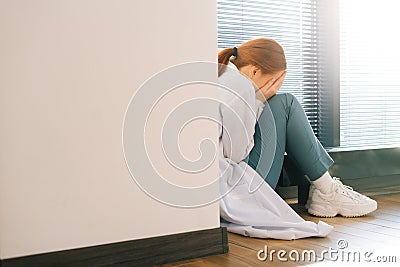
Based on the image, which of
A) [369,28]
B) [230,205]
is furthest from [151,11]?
[369,28]

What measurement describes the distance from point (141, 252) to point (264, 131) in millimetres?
894

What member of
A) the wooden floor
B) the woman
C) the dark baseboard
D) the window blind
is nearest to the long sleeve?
the woman

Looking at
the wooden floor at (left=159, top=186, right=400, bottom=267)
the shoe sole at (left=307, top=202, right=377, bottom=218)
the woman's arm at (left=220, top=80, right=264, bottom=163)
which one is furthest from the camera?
the shoe sole at (left=307, top=202, right=377, bottom=218)

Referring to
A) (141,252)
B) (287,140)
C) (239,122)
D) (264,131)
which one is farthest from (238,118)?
(141,252)

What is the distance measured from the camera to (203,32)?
1.67 m

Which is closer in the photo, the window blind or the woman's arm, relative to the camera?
the woman's arm

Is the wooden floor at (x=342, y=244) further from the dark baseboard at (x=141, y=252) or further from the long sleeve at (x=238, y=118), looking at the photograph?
the long sleeve at (x=238, y=118)

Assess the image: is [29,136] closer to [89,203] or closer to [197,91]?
[89,203]

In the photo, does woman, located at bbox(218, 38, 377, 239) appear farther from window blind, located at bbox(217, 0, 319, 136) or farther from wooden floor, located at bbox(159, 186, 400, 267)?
window blind, located at bbox(217, 0, 319, 136)

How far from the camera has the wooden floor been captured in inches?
63.3

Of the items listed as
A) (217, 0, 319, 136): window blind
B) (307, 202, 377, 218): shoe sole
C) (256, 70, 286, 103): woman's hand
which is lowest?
(307, 202, 377, 218): shoe sole

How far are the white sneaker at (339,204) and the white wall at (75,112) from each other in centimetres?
88

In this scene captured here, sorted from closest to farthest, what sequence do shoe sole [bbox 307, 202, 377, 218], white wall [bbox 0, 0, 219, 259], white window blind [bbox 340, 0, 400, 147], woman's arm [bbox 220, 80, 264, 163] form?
white wall [bbox 0, 0, 219, 259] < woman's arm [bbox 220, 80, 264, 163] < shoe sole [bbox 307, 202, 377, 218] < white window blind [bbox 340, 0, 400, 147]

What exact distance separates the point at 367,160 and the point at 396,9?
0.99m
